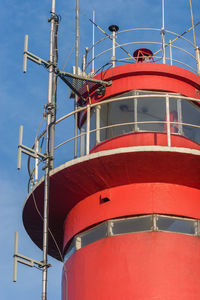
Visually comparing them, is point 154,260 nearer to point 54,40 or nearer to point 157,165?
point 157,165

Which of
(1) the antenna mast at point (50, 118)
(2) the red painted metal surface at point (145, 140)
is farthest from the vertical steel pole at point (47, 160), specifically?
(2) the red painted metal surface at point (145, 140)

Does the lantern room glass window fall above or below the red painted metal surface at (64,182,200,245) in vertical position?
above

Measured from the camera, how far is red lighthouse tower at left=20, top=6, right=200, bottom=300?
56.1 feet

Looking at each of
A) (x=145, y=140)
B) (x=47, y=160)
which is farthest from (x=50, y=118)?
(x=145, y=140)

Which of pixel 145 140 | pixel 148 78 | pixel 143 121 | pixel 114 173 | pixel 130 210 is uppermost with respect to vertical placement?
pixel 148 78

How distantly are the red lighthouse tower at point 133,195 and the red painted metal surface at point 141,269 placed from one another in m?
0.02

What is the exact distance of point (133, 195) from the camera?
59.5 feet

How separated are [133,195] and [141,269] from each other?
2092mm

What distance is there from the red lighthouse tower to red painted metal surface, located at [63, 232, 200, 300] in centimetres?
2

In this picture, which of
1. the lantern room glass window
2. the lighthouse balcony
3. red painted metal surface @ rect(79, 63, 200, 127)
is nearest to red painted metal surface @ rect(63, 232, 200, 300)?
the lighthouse balcony

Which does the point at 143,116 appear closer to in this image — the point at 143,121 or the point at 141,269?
the point at 143,121

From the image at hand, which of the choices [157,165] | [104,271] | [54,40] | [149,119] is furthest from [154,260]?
[54,40]

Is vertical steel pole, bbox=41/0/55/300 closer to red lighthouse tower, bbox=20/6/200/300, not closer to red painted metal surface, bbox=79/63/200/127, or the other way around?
red lighthouse tower, bbox=20/6/200/300

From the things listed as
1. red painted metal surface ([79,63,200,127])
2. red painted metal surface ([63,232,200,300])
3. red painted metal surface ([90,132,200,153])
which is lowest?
red painted metal surface ([63,232,200,300])
